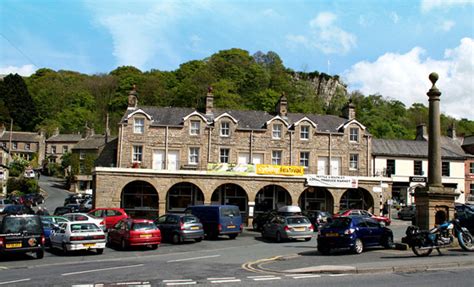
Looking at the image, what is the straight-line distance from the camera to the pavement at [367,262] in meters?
15.3

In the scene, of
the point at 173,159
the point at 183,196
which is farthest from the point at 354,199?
the point at 173,159

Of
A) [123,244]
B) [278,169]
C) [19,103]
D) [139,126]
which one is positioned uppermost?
[19,103]

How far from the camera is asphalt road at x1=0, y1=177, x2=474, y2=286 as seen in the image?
1338 cm

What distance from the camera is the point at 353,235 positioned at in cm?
2028

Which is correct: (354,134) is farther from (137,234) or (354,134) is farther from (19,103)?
(19,103)

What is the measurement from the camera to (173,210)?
1671 inches

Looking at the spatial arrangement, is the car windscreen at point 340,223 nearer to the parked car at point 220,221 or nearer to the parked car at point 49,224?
the parked car at point 220,221

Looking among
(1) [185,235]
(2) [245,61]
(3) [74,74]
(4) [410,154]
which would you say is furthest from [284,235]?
(3) [74,74]

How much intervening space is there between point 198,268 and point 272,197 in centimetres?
2830

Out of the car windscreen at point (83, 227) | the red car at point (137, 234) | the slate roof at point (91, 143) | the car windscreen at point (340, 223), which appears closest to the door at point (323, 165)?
the red car at point (137, 234)

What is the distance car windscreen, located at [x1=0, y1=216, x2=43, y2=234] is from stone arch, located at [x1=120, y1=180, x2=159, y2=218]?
21.0m

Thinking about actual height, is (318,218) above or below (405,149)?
below

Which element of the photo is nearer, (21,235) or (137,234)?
(21,235)

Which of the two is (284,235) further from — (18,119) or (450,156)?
(18,119)
